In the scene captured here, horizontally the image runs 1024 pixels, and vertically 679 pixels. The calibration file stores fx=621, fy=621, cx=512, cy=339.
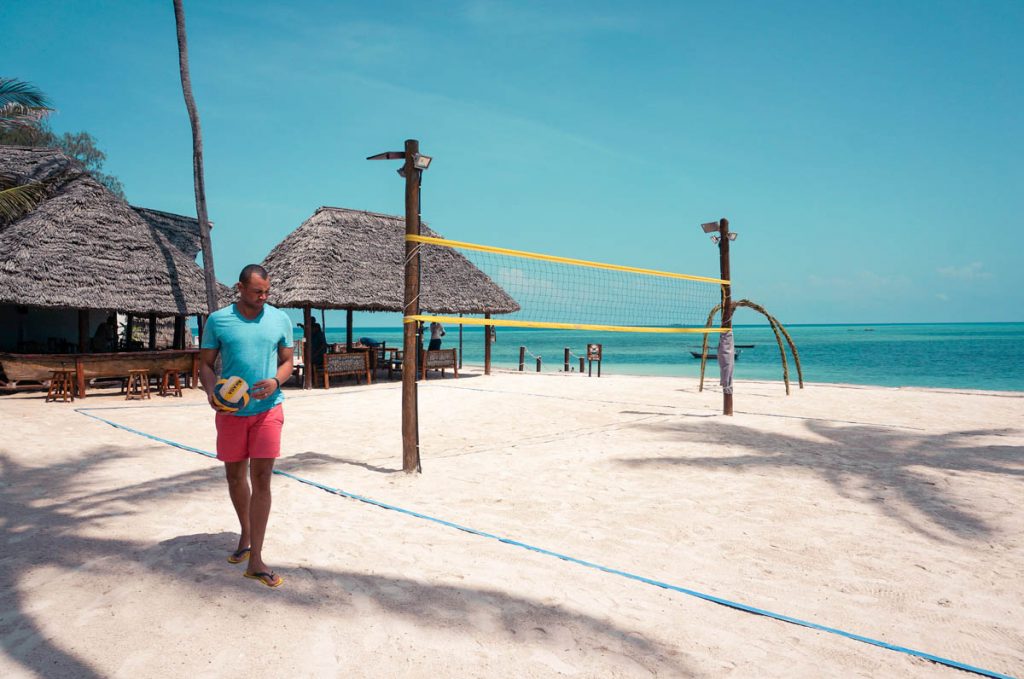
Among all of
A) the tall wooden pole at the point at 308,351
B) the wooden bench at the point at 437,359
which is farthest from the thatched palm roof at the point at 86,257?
the wooden bench at the point at 437,359

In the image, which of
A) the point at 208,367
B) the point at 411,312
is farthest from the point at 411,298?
the point at 208,367

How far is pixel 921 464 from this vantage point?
18.8 ft

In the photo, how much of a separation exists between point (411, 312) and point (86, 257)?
9.84 metres

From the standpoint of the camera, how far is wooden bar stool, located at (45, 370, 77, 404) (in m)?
10.0

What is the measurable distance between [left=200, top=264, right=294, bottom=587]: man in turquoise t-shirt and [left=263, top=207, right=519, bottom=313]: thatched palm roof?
33.7 ft

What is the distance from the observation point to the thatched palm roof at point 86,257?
36.5 ft

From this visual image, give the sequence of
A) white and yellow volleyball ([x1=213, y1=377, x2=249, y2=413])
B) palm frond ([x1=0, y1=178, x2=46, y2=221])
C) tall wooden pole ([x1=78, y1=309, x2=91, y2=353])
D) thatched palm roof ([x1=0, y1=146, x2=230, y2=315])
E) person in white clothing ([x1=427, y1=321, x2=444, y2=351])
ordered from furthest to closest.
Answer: person in white clothing ([x1=427, y1=321, x2=444, y2=351])
tall wooden pole ([x1=78, y1=309, x2=91, y2=353])
palm frond ([x1=0, y1=178, x2=46, y2=221])
thatched palm roof ([x1=0, y1=146, x2=230, y2=315])
white and yellow volleyball ([x1=213, y1=377, x2=249, y2=413])

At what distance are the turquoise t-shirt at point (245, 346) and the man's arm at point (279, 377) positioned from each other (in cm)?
4

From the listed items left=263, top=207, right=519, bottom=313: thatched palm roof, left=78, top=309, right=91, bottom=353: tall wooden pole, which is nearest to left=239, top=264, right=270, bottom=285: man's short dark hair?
left=263, top=207, right=519, bottom=313: thatched palm roof

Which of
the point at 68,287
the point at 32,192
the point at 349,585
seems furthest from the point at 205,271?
the point at 349,585

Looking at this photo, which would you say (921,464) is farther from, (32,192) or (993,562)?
(32,192)

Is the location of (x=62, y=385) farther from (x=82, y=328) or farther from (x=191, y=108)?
(x=191, y=108)

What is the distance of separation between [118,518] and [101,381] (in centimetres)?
895

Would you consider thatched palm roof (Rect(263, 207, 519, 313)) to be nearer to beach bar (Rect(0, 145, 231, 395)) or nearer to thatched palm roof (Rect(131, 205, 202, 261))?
beach bar (Rect(0, 145, 231, 395))
